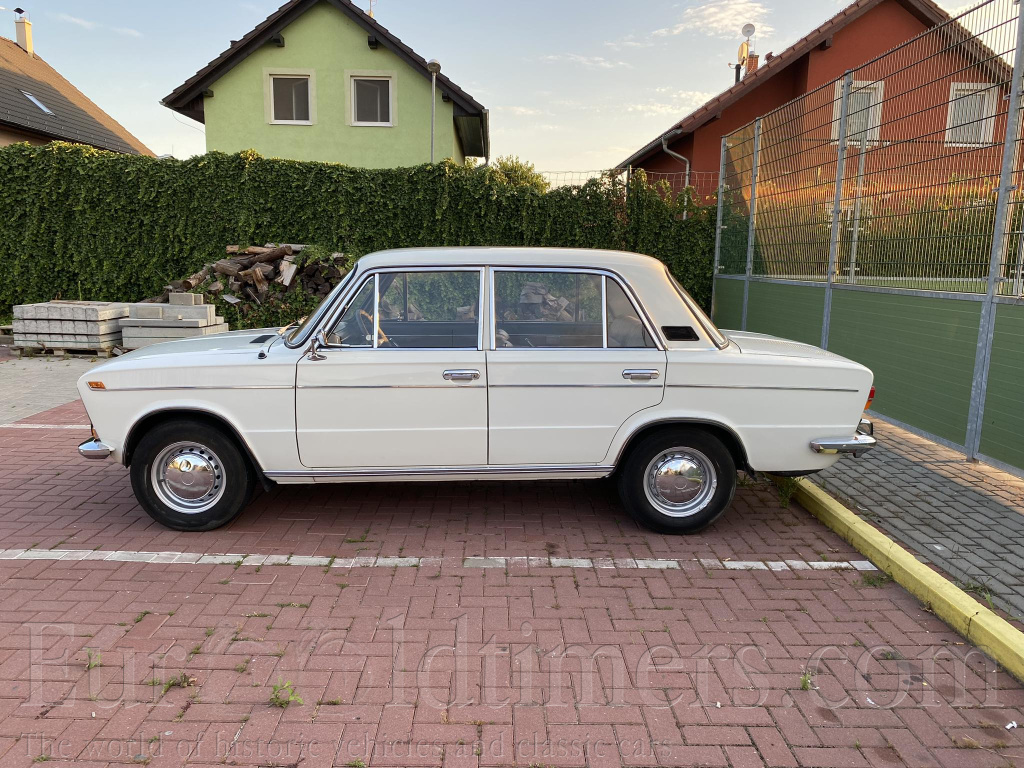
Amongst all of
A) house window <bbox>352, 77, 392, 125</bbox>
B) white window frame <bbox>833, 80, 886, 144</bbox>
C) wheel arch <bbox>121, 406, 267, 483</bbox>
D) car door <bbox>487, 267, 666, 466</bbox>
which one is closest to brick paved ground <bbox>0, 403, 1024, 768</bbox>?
wheel arch <bbox>121, 406, 267, 483</bbox>

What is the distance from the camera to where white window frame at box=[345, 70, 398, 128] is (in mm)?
17922

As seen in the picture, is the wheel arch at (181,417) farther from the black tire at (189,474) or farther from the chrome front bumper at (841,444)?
the chrome front bumper at (841,444)

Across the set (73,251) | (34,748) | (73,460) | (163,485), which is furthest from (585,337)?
(73,251)

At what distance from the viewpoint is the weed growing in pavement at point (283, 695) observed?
9.27 ft

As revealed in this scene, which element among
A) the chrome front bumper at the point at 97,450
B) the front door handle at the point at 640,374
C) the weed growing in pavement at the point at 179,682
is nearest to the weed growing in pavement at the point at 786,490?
the front door handle at the point at 640,374

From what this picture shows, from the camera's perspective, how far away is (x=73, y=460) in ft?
20.1

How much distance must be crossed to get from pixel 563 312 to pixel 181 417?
8.34ft

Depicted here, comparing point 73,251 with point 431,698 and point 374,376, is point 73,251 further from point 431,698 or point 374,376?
point 431,698

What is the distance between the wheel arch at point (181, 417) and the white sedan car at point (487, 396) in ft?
0.07

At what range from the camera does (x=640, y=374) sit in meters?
4.35

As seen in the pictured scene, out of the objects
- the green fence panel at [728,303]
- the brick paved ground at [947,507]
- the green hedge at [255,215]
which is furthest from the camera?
the green hedge at [255,215]

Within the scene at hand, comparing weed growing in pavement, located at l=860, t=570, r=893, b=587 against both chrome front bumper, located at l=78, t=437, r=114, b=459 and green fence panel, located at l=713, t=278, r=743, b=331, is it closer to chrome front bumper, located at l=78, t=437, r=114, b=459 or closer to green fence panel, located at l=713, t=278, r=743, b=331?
chrome front bumper, located at l=78, t=437, r=114, b=459

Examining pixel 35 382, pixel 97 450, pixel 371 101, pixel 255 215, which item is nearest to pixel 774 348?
pixel 97 450

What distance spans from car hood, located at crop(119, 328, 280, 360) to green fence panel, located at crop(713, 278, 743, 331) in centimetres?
774
